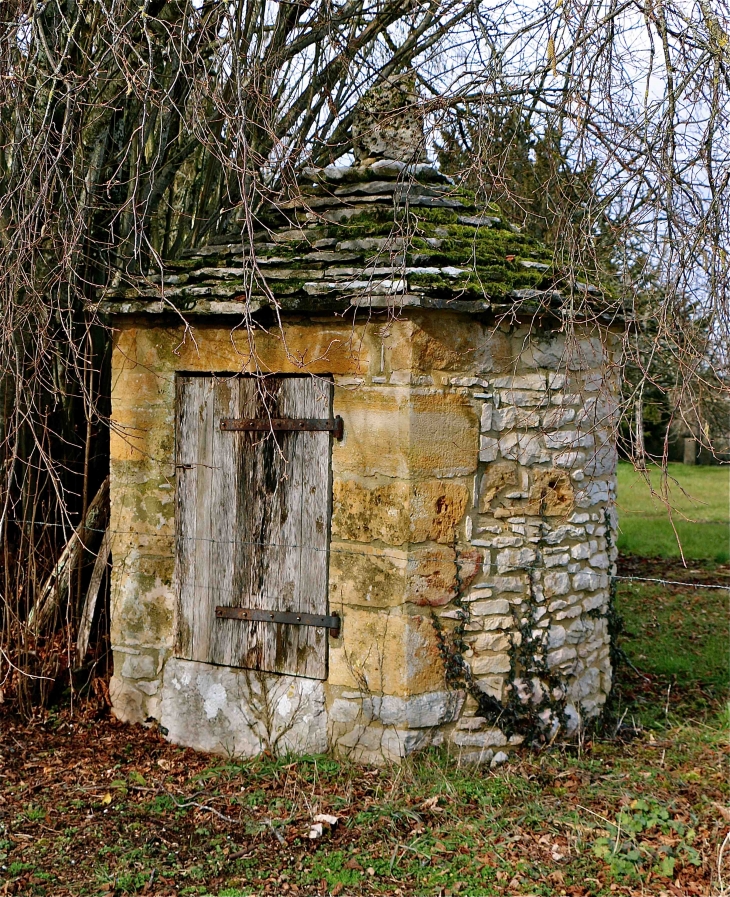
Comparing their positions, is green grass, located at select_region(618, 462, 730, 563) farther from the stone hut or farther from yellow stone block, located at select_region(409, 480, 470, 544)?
yellow stone block, located at select_region(409, 480, 470, 544)

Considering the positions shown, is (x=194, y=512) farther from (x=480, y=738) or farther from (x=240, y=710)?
(x=480, y=738)

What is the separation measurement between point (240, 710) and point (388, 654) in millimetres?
991

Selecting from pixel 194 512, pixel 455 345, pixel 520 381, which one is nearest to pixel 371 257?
pixel 455 345

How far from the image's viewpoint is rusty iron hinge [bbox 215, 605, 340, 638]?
4.74m

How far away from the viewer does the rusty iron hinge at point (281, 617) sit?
187 inches

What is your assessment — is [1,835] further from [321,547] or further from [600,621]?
[600,621]

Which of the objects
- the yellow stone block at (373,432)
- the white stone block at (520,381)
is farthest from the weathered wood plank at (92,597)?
the white stone block at (520,381)

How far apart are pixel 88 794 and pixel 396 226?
11.2ft

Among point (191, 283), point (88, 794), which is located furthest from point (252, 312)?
point (88, 794)

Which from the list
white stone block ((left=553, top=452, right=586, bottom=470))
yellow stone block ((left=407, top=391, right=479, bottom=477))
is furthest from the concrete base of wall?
white stone block ((left=553, top=452, right=586, bottom=470))

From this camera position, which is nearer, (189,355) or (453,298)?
(453,298)

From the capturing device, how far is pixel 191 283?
504 cm

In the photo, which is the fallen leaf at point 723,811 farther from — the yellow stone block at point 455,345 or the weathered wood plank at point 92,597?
the weathered wood plank at point 92,597

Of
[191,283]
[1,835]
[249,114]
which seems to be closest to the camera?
[1,835]
